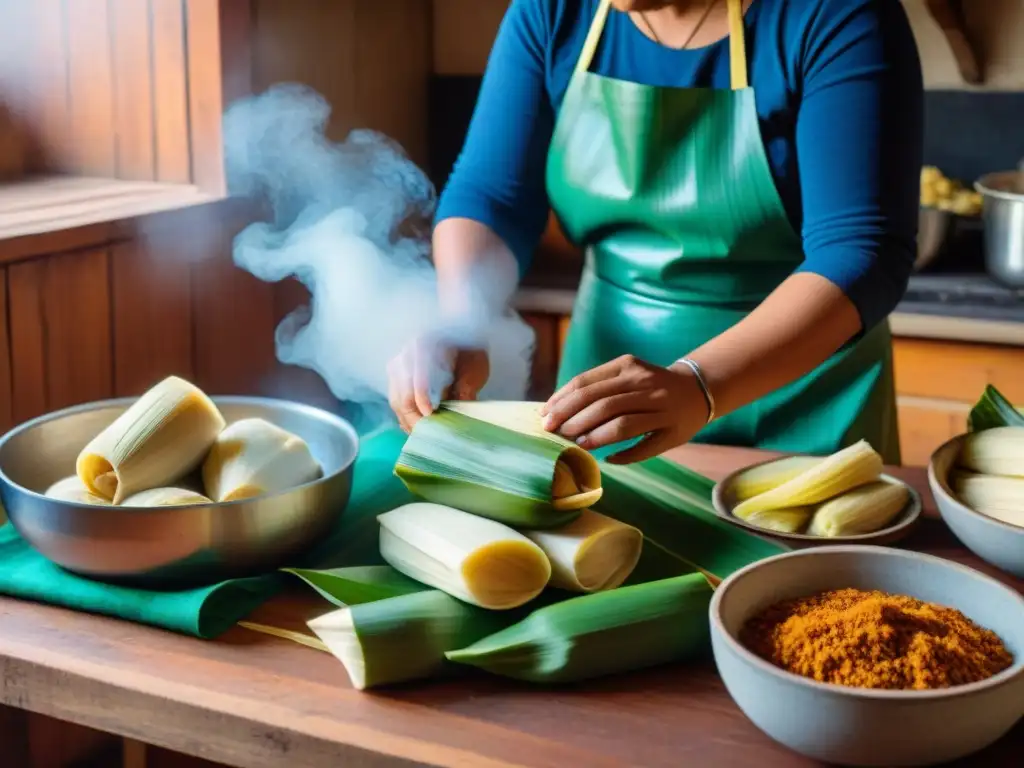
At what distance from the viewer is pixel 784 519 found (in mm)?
1255

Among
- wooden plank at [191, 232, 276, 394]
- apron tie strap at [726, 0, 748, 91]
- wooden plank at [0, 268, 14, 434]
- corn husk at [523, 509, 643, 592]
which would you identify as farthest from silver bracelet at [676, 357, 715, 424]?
wooden plank at [191, 232, 276, 394]

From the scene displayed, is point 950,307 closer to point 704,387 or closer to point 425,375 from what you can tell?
point 704,387

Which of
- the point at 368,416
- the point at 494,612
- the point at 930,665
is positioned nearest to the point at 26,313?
the point at 368,416

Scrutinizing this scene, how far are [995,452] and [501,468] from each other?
55 centimetres

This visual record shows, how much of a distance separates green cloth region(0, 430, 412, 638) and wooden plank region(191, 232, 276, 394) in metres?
1.19

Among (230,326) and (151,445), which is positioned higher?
(151,445)

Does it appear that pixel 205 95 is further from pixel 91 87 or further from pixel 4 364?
pixel 4 364

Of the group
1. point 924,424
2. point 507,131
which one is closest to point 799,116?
point 507,131

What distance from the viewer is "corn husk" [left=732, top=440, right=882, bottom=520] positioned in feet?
4.12

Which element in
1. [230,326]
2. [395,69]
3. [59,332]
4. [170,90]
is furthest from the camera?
[395,69]

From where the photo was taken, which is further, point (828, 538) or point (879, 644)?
Answer: point (828, 538)

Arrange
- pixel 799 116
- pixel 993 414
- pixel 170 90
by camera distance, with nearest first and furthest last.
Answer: pixel 993 414 → pixel 799 116 → pixel 170 90

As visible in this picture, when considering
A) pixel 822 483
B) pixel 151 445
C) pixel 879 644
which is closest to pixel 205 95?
pixel 151 445

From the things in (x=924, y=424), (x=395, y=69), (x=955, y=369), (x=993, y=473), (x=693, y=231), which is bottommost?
(x=924, y=424)
